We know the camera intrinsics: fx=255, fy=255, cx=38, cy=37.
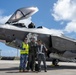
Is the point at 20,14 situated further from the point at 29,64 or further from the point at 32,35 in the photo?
the point at 29,64

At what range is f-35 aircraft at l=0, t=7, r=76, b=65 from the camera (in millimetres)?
14477

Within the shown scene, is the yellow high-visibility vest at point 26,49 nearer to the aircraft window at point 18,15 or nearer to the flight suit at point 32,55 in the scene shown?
the flight suit at point 32,55

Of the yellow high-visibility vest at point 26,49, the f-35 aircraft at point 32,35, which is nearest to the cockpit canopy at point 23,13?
the f-35 aircraft at point 32,35

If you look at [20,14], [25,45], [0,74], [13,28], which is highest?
[20,14]

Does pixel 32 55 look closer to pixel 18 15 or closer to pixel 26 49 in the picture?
pixel 26 49

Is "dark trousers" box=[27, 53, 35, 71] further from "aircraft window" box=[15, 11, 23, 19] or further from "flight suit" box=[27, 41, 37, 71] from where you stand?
"aircraft window" box=[15, 11, 23, 19]

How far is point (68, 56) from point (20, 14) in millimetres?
4181

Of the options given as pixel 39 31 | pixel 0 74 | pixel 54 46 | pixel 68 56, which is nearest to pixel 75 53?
pixel 68 56

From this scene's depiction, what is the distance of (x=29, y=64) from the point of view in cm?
1339

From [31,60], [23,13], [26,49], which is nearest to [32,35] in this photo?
[26,49]

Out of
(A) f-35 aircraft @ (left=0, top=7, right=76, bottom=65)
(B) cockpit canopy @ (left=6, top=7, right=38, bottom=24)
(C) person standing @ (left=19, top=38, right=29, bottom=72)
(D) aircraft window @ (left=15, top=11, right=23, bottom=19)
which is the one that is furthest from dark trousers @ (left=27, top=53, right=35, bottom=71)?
(D) aircraft window @ (left=15, top=11, right=23, bottom=19)

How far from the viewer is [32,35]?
586 inches

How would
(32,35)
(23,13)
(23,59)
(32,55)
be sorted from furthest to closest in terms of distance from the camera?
(23,13) < (32,35) < (32,55) < (23,59)

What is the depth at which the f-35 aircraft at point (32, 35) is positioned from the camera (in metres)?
14.5
